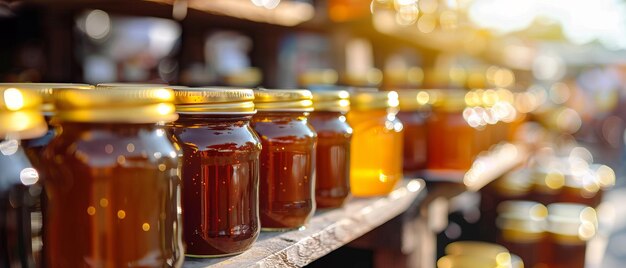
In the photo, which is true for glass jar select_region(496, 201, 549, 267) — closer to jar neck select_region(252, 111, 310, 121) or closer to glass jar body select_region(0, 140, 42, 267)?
jar neck select_region(252, 111, 310, 121)

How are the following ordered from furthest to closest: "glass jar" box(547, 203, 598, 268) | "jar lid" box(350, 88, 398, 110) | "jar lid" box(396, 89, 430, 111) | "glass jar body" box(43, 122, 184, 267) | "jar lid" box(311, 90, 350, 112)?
"glass jar" box(547, 203, 598, 268) → "jar lid" box(396, 89, 430, 111) → "jar lid" box(350, 88, 398, 110) → "jar lid" box(311, 90, 350, 112) → "glass jar body" box(43, 122, 184, 267)

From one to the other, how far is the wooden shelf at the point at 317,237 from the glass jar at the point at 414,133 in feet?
1.11

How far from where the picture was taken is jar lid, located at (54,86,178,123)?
55 cm

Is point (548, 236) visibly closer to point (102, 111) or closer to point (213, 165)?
point (213, 165)

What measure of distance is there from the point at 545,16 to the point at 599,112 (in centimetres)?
328

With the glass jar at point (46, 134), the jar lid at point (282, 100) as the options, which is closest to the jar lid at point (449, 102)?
the jar lid at point (282, 100)

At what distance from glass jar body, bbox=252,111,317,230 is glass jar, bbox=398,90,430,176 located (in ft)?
2.40

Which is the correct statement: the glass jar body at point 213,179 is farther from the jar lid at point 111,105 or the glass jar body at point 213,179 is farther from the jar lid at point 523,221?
the jar lid at point 523,221

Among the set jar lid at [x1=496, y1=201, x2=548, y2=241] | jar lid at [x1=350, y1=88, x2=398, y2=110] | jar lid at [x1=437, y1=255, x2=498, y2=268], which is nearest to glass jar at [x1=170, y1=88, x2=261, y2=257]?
jar lid at [x1=350, y1=88, x2=398, y2=110]

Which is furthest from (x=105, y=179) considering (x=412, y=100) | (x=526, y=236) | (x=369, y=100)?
(x=526, y=236)

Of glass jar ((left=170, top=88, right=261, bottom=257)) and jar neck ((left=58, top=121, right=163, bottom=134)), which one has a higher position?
jar neck ((left=58, top=121, right=163, bottom=134))

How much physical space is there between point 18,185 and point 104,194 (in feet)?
0.29

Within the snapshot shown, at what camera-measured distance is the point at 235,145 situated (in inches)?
27.9

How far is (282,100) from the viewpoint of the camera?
85cm
